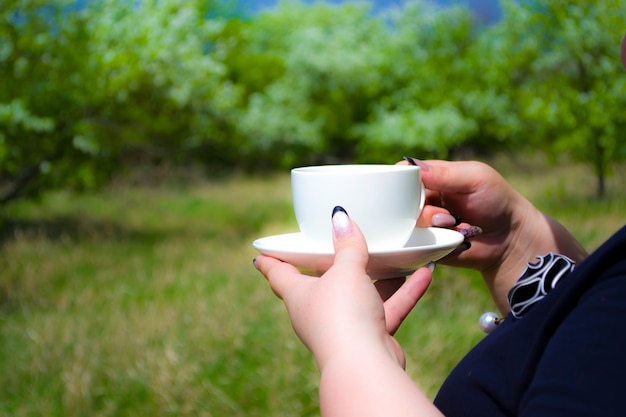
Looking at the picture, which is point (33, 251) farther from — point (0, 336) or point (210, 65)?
point (210, 65)

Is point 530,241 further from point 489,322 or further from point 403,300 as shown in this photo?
point 403,300

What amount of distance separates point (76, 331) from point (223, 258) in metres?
2.47

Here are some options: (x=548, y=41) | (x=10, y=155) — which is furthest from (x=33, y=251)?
(x=548, y=41)

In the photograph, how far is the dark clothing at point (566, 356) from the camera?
2.25 ft

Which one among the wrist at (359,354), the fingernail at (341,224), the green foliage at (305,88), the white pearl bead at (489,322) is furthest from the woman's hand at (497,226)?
the green foliage at (305,88)

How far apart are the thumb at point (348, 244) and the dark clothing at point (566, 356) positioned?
0.23 m

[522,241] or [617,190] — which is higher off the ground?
[522,241]

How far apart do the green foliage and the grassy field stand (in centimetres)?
113

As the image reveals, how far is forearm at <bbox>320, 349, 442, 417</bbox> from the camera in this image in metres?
0.78

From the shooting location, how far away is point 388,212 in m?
1.21

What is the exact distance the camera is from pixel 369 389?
31.2 inches

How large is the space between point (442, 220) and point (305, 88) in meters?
12.3

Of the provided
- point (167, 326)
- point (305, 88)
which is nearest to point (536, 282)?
point (167, 326)

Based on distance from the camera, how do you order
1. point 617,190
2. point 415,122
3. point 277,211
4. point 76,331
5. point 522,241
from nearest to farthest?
point 522,241, point 76,331, point 617,190, point 277,211, point 415,122
